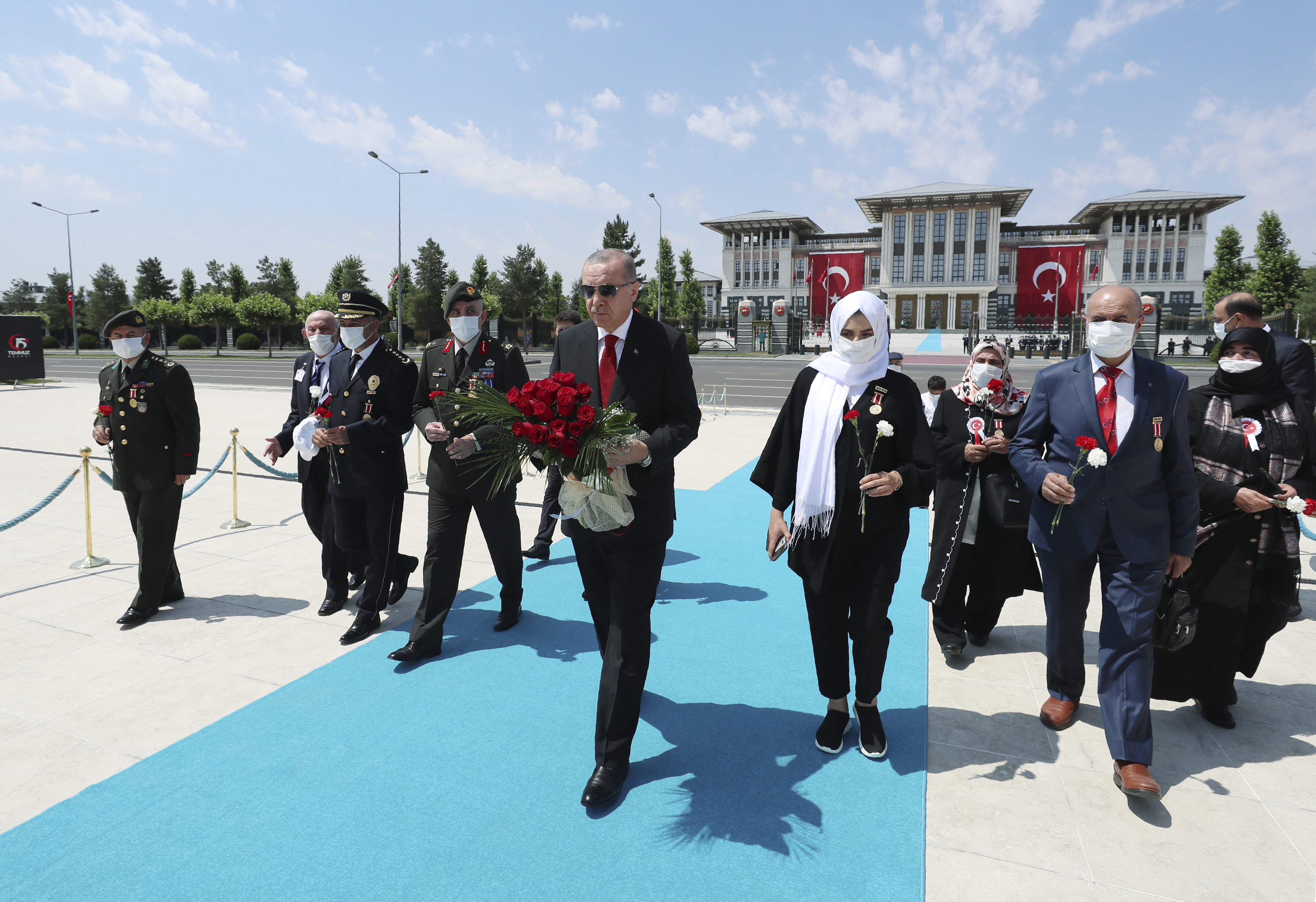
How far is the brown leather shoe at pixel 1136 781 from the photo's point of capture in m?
2.95

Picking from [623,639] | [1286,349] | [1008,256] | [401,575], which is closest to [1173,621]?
[1286,349]

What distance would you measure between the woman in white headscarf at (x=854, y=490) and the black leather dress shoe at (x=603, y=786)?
998 mm

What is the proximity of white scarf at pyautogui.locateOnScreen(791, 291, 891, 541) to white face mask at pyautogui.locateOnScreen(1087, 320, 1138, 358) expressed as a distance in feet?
2.92

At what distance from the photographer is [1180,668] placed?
3.64m

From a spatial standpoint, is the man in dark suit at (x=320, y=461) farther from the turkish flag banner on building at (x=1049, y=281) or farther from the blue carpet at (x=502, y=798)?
the turkish flag banner on building at (x=1049, y=281)

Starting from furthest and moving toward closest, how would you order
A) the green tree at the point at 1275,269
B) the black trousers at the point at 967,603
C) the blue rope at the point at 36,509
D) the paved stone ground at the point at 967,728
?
the green tree at the point at 1275,269 < the blue rope at the point at 36,509 < the black trousers at the point at 967,603 < the paved stone ground at the point at 967,728

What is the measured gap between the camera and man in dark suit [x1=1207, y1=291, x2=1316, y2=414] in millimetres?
4340

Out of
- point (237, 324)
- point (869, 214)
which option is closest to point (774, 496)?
point (237, 324)

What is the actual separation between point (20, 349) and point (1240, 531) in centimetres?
3153

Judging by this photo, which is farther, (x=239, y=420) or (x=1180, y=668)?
(x=239, y=420)

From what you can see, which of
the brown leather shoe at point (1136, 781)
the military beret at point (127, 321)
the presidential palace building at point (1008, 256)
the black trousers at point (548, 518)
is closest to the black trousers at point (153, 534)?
the military beret at point (127, 321)

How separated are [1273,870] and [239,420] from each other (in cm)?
1753

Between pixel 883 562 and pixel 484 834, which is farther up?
pixel 883 562

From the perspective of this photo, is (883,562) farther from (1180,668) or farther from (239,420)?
(239,420)
